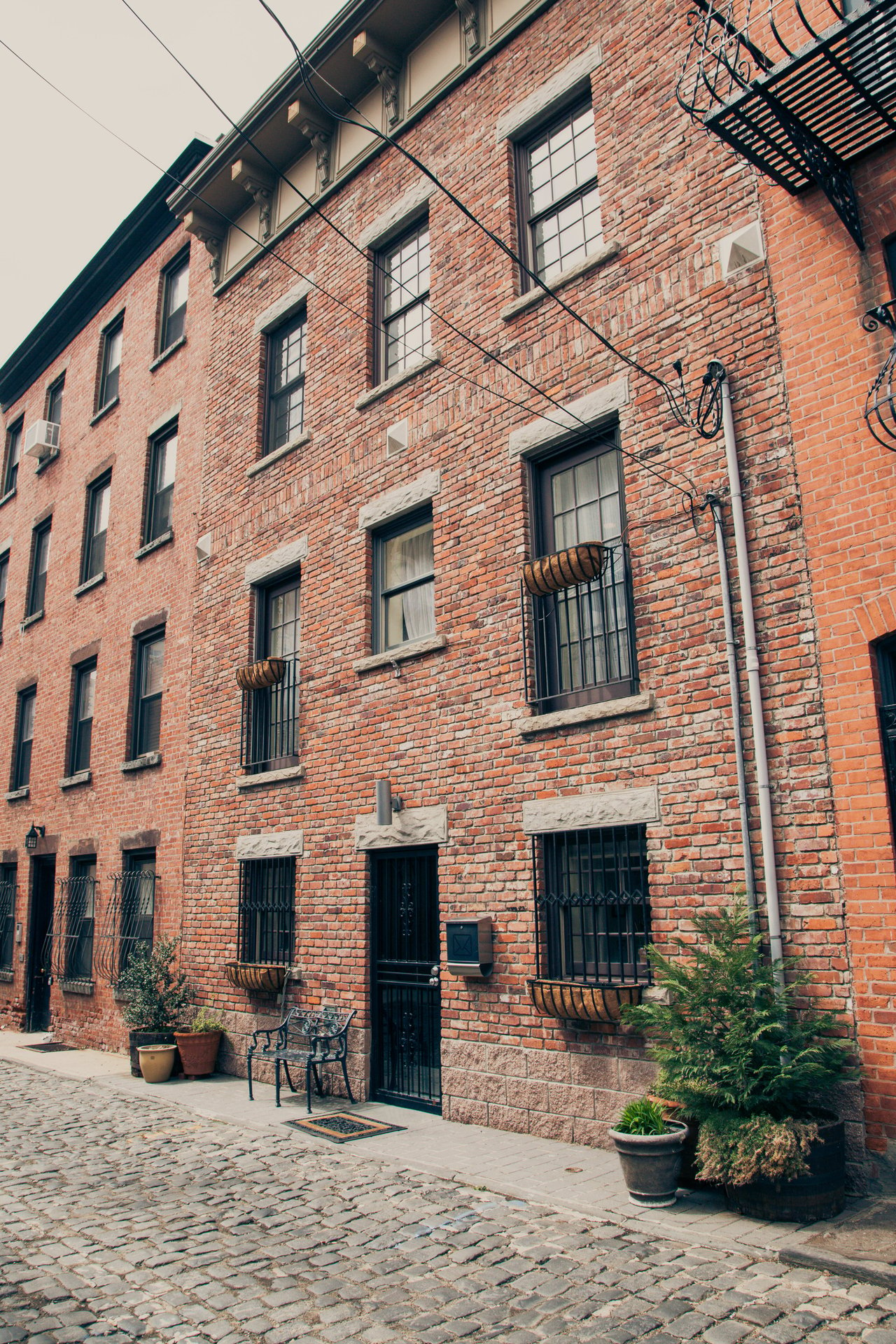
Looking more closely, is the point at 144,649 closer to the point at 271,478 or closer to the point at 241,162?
the point at 271,478

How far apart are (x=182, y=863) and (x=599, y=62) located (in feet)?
34.2

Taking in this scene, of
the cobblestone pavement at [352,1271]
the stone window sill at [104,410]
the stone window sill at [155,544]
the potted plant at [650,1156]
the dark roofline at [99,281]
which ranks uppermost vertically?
the dark roofline at [99,281]

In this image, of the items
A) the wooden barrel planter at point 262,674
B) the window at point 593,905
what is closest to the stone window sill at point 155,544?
the wooden barrel planter at point 262,674

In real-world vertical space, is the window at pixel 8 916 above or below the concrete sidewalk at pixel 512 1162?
above

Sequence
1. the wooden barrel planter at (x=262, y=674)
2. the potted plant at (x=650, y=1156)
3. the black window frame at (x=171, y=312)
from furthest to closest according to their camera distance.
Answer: the black window frame at (x=171, y=312), the wooden barrel planter at (x=262, y=674), the potted plant at (x=650, y=1156)

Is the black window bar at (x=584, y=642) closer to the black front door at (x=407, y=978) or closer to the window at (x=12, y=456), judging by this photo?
the black front door at (x=407, y=978)

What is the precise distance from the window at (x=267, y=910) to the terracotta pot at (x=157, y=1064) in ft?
4.45

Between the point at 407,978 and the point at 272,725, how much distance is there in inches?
152

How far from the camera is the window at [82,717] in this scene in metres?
16.6

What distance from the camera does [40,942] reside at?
56.1 feet

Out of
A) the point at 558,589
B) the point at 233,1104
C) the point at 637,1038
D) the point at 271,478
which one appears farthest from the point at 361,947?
the point at 271,478

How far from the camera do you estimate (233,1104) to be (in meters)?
9.38

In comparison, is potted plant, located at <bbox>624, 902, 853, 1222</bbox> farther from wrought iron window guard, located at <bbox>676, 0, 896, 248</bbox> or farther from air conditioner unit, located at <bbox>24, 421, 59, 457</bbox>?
air conditioner unit, located at <bbox>24, 421, 59, 457</bbox>

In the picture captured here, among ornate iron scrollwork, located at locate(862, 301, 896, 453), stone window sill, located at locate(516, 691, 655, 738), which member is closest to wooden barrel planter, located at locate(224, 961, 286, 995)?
stone window sill, located at locate(516, 691, 655, 738)
